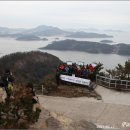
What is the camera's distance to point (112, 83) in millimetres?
17328

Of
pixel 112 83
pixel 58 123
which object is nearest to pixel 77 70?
pixel 112 83

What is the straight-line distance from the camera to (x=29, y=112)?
10.1 metres

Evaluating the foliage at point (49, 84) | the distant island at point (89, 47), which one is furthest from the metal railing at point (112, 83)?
the distant island at point (89, 47)

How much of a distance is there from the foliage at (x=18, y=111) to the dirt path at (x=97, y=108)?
2333 millimetres

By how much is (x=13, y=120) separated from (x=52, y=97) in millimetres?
5236

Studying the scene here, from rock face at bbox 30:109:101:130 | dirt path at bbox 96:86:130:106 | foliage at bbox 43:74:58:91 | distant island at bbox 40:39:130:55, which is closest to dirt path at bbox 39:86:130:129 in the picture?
dirt path at bbox 96:86:130:106

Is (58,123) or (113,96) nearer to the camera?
(58,123)

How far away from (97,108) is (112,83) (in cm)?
379

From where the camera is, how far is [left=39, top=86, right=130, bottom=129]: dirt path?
12.3m

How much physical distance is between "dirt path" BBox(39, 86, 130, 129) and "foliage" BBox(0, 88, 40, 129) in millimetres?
2333

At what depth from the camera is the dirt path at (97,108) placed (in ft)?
40.2

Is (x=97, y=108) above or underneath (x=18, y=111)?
underneath

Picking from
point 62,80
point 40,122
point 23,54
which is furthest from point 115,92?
point 23,54

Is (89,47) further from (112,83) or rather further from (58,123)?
(58,123)
